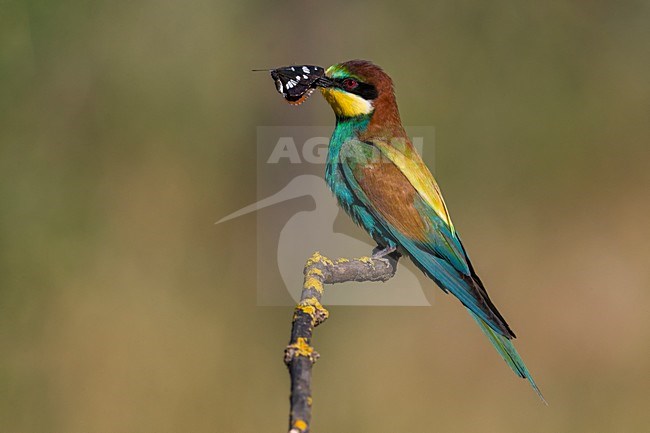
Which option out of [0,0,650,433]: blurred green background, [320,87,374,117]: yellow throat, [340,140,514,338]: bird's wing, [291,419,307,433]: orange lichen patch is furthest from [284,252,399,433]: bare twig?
[0,0,650,433]: blurred green background

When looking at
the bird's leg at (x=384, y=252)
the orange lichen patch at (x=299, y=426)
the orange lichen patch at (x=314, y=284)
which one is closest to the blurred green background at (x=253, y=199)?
the bird's leg at (x=384, y=252)

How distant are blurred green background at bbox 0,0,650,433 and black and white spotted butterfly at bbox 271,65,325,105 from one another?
133cm

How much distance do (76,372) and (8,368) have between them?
10.8 inches

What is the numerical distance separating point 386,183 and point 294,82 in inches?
16.5

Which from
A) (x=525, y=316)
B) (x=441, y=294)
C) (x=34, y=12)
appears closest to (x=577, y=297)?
(x=525, y=316)

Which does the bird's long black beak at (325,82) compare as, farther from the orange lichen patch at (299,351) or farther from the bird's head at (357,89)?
the orange lichen patch at (299,351)

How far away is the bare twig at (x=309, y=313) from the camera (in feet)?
3.62

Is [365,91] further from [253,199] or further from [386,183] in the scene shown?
[253,199]

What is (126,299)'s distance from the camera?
3461mm

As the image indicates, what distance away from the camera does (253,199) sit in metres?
3.85

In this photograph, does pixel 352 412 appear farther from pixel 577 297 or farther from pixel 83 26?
pixel 83 26

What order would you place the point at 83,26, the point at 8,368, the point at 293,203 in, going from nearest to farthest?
the point at 8,368 < the point at 83,26 < the point at 293,203

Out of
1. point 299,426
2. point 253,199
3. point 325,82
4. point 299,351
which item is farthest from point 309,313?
point 253,199

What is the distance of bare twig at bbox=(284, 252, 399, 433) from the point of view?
43.5 inches
